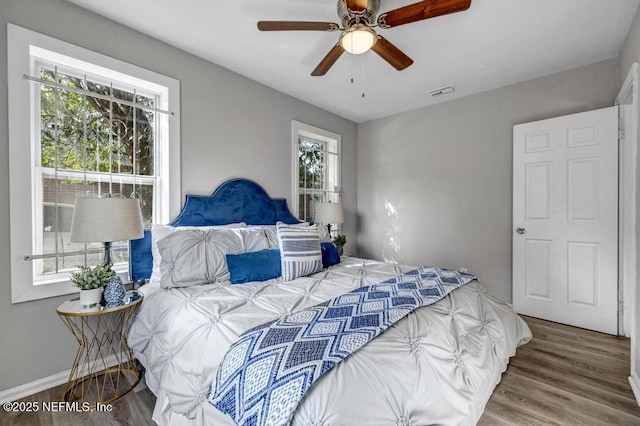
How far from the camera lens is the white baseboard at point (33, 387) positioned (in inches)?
70.9

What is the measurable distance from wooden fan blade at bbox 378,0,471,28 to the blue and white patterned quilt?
1.61 m

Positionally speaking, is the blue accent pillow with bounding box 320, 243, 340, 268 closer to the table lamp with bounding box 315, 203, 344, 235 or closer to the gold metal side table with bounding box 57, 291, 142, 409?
the table lamp with bounding box 315, 203, 344, 235

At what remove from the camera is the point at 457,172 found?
376 centimetres

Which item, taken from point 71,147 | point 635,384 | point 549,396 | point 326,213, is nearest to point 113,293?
point 71,147

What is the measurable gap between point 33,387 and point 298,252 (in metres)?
1.93

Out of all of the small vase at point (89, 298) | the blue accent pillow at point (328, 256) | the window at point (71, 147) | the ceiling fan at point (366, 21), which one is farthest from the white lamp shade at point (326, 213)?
the small vase at point (89, 298)

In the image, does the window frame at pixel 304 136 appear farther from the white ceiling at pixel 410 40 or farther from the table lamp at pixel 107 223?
the table lamp at pixel 107 223

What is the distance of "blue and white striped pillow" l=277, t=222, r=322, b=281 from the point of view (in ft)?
7.43

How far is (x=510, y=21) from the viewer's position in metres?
2.22

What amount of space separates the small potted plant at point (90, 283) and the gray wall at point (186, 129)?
1.51 feet

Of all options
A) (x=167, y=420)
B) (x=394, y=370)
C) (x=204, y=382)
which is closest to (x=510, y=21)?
(x=394, y=370)

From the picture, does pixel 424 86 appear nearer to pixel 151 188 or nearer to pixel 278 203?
pixel 278 203

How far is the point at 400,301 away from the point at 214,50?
263 centimetres

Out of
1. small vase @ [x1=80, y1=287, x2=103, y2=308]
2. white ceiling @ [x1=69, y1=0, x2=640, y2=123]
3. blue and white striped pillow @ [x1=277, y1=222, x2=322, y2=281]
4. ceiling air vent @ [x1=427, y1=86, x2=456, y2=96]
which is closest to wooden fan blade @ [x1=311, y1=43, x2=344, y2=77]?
white ceiling @ [x1=69, y1=0, x2=640, y2=123]
